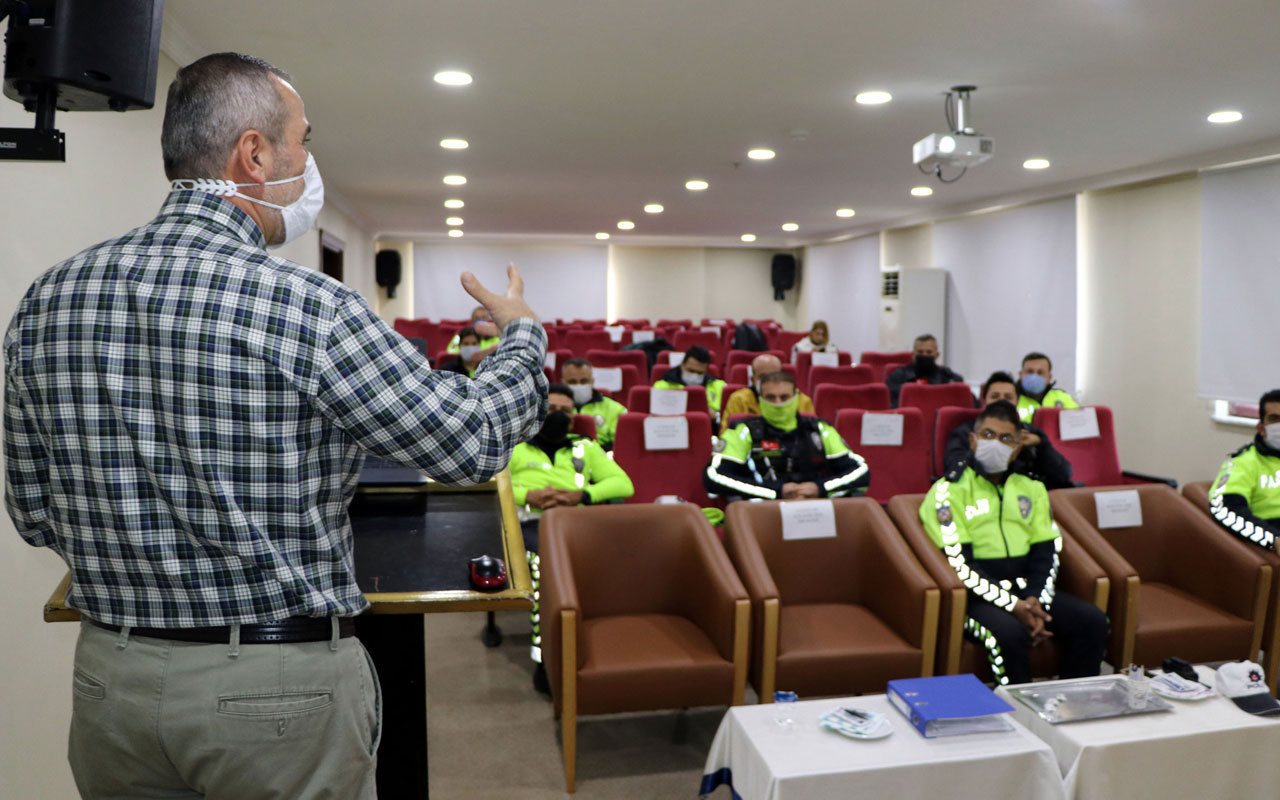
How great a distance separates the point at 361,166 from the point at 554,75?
3.82 metres

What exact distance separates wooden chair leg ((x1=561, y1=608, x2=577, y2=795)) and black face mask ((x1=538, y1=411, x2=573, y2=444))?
142 cm

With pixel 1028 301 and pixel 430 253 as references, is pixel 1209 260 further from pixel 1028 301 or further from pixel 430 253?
pixel 430 253

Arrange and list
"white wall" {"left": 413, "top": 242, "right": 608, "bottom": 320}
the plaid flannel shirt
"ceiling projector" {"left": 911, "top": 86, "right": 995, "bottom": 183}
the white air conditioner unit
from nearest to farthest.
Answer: the plaid flannel shirt, "ceiling projector" {"left": 911, "top": 86, "right": 995, "bottom": 183}, the white air conditioner unit, "white wall" {"left": 413, "top": 242, "right": 608, "bottom": 320}

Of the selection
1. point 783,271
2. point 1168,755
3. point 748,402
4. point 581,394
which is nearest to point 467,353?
point 581,394

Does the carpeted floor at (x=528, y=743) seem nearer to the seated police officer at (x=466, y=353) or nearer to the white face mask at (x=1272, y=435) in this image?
the white face mask at (x=1272, y=435)

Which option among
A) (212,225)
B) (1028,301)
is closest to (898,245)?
(1028,301)

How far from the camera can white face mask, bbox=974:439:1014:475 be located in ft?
11.1

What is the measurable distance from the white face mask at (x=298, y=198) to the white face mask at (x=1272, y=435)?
4119 mm

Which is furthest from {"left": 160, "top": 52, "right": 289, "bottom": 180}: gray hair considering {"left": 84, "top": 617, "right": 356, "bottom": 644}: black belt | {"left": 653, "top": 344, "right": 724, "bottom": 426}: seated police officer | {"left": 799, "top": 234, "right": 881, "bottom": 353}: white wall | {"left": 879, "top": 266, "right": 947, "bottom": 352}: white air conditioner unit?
{"left": 799, "top": 234, "right": 881, "bottom": 353}: white wall

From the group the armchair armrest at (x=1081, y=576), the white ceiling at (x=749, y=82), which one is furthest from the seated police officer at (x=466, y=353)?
the armchair armrest at (x=1081, y=576)

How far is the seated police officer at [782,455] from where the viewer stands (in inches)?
167

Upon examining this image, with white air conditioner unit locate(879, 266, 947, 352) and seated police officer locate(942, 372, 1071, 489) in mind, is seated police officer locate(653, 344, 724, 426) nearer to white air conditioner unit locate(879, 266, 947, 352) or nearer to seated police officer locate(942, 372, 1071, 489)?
seated police officer locate(942, 372, 1071, 489)

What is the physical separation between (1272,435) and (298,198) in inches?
164

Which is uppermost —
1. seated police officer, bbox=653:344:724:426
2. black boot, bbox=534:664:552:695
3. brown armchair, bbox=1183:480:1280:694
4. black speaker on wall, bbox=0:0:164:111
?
black speaker on wall, bbox=0:0:164:111
